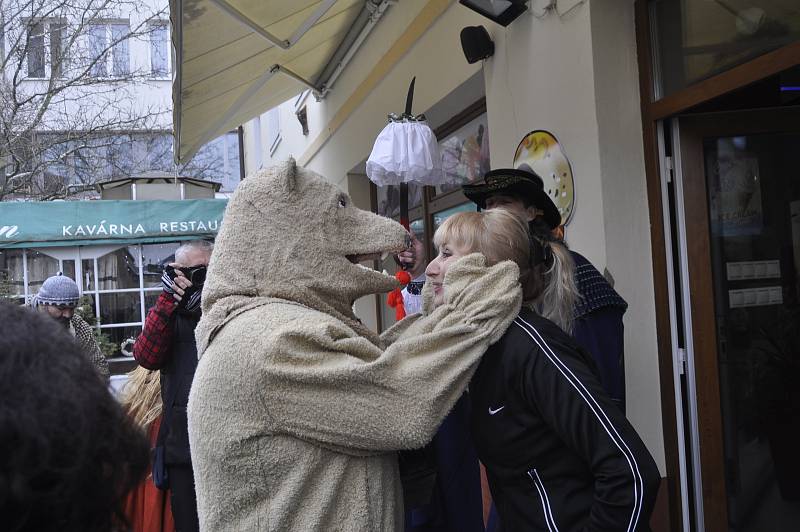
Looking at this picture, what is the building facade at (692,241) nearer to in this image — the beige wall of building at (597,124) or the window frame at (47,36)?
the beige wall of building at (597,124)

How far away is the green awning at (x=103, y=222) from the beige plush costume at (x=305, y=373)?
623cm

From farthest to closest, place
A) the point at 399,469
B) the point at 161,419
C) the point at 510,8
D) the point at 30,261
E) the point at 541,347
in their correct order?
the point at 30,261, the point at 510,8, the point at 161,419, the point at 399,469, the point at 541,347

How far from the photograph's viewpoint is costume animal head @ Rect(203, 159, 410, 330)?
1558mm

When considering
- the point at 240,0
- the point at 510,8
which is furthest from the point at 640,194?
the point at 240,0

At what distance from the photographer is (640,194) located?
3.23 m

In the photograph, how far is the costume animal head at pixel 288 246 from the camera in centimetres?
156

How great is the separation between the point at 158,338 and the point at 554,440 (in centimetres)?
217

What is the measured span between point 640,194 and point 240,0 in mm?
3340

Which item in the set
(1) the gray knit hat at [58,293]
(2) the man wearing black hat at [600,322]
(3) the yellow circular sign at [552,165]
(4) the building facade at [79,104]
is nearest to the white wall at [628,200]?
(3) the yellow circular sign at [552,165]

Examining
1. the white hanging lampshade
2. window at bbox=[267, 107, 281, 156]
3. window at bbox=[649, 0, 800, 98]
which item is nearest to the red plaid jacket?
A: the white hanging lampshade

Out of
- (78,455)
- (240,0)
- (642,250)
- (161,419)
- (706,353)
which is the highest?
(240,0)

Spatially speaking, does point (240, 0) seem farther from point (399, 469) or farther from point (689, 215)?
point (399, 469)

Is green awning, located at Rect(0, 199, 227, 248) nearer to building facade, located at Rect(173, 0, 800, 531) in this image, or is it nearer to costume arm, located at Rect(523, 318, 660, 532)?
building facade, located at Rect(173, 0, 800, 531)

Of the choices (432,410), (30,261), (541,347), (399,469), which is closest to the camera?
(432,410)
